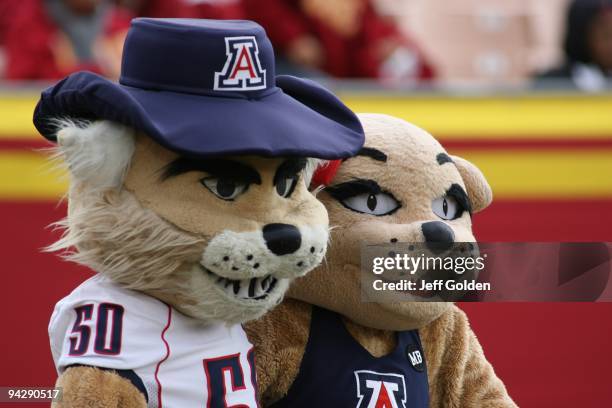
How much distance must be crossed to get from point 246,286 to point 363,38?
9.75ft

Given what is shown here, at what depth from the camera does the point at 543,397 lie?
385cm

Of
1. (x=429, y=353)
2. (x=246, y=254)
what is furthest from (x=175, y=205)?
(x=429, y=353)

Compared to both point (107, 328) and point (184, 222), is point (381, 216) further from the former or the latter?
point (107, 328)

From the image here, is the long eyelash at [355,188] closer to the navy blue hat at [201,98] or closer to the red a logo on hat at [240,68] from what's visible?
the navy blue hat at [201,98]

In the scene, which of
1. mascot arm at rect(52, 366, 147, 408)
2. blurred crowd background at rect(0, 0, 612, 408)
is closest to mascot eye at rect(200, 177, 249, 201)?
mascot arm at rect(52, 366, 147, 408)

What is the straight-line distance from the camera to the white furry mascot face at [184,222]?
1957 mm

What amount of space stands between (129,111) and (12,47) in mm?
2571

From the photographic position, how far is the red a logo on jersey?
2.25 meters

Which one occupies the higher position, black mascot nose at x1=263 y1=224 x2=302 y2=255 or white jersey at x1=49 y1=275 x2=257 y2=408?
black mascot nose at x1=263 y1=224 x2=302 y2=255

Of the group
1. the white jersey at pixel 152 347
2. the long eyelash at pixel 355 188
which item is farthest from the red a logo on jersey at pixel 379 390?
the long eyelash at pixel 355 188

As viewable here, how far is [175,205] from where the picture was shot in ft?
6.47

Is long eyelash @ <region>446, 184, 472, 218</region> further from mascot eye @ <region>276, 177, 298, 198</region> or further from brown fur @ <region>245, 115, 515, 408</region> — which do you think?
mascot eye @ <region>276, 177, 298, 198</region>

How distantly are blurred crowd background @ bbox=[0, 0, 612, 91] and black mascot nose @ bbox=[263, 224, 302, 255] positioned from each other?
7.51ft

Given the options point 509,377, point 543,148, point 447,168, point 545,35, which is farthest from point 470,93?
point 545,35
